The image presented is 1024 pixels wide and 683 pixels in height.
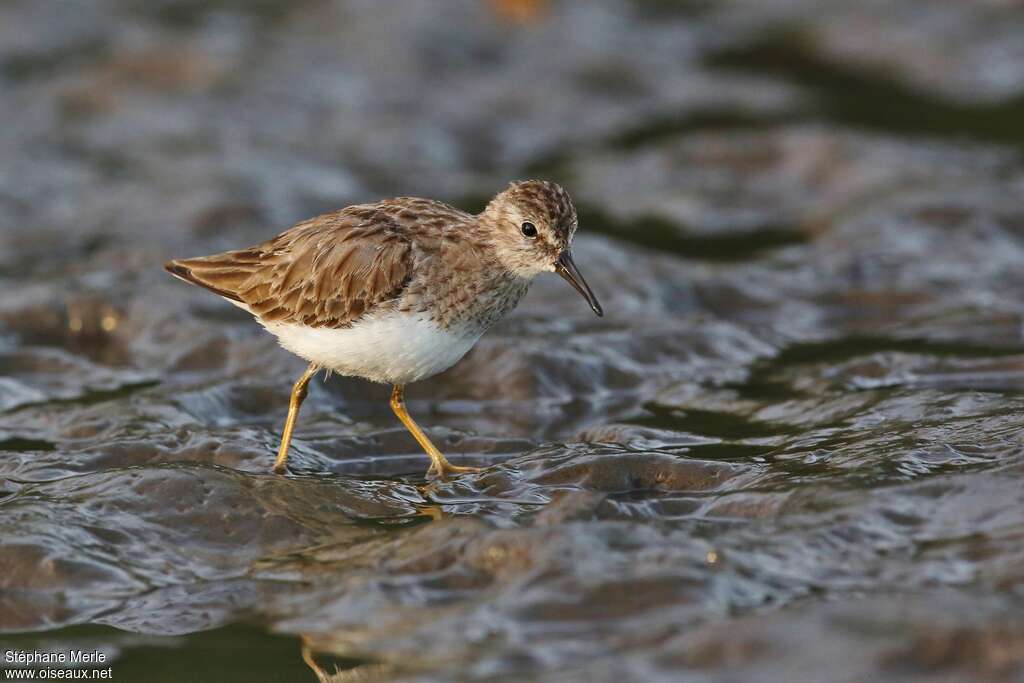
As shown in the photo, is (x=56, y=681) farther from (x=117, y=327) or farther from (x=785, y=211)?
(x=785, y=211)

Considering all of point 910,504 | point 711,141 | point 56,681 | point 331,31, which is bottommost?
point 56,681

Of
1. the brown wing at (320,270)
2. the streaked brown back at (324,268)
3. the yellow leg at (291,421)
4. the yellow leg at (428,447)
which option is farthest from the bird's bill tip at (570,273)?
the yellow leg at (291,421)

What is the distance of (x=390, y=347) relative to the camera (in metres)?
7.87

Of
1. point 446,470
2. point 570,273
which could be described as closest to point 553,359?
point 570,273

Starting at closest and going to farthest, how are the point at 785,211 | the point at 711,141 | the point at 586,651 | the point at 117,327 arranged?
1. the point at 586,651
2. the point at 117,327
3. the point at 785,211
4. the point at 711,141

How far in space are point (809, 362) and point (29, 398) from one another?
212 inches

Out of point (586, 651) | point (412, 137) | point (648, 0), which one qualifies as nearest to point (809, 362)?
point (586, 651)

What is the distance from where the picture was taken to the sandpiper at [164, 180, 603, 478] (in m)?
7.96

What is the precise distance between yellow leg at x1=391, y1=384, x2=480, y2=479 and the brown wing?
0.70 metres

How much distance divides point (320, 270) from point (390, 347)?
2.40ft

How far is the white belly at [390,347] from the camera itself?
7883 millimetres

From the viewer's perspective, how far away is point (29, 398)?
9562mm

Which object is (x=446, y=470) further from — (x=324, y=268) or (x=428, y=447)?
(x=324, y=268)

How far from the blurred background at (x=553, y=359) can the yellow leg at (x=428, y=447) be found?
29cm
